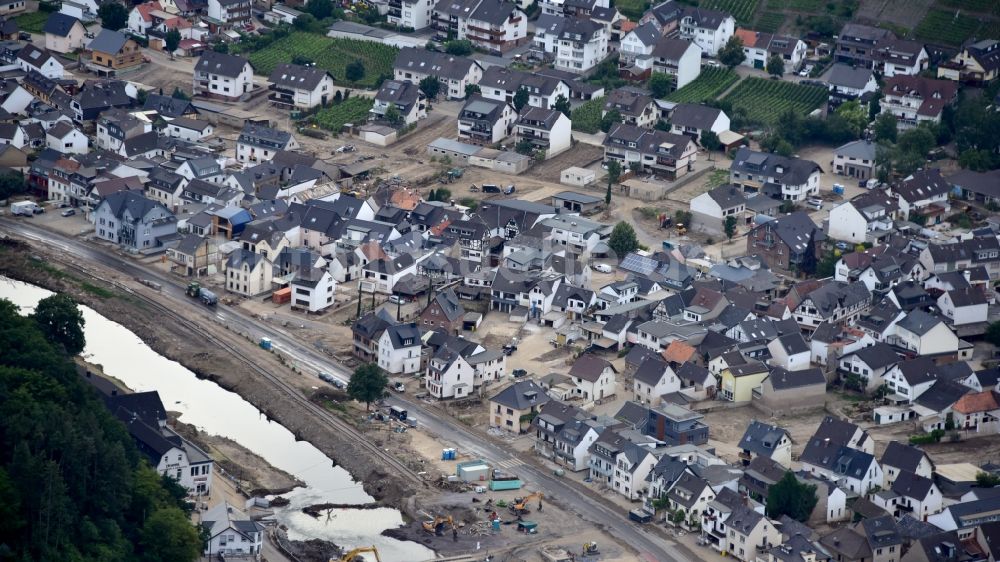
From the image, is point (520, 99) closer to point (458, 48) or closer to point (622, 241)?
point (458, 48)

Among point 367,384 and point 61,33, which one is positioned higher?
point 367,384

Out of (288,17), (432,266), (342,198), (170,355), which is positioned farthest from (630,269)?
(288,17)

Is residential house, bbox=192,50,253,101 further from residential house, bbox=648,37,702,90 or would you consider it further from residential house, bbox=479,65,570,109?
residential house, bbox=648,37,702,90

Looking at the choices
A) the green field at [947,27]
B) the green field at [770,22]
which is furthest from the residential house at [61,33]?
the green field at [947,27]

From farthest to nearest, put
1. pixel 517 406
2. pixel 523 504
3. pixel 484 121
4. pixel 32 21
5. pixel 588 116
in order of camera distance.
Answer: pixel 32 21
pixel 588 116
pixel 484 121
pixel 517 406
pixel 523 504

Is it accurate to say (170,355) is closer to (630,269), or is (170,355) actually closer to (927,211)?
(630,269)

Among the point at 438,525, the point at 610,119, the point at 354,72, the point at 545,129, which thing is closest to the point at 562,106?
the point at 610,119

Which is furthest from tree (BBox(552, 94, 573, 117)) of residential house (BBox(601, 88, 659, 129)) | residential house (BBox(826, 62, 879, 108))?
residential house (BBox(826, 62, 879, 108))
